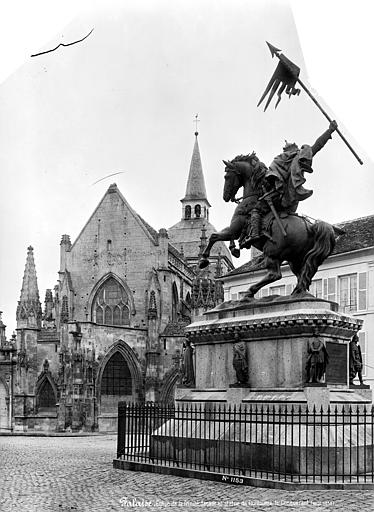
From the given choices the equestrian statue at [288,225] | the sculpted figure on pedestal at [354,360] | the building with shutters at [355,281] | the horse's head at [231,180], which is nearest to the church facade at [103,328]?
the building with shutters at [355,281]

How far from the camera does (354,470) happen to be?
11719 millimetres

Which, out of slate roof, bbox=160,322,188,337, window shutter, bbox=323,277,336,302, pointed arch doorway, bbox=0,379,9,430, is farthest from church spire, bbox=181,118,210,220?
window shutter, bbox=323,277,336,302

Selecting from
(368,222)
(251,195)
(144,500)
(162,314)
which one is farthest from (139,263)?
(144,500)

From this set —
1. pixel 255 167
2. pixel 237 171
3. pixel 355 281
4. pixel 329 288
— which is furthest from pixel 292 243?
pixel 329 288

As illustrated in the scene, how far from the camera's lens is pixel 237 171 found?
47.7 feet

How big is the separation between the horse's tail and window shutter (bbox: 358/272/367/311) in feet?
67.5

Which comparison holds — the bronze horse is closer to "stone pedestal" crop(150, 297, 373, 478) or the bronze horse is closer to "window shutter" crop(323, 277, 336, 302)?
"stone pedestal" crop(150, 297, 373, 478)

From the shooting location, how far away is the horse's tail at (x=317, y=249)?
43.9 ft

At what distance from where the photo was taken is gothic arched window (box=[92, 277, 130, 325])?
54.1 meters

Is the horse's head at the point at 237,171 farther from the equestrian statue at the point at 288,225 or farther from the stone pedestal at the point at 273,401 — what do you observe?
the stone pedestal at the point at 273,401

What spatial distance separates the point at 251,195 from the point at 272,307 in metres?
2.37

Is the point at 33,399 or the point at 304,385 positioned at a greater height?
the point at 304,385

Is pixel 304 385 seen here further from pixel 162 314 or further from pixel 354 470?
pixel 162 314

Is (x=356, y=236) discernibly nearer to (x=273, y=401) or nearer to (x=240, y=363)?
(x=240, y=363)
